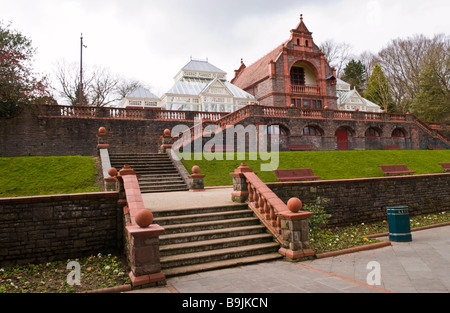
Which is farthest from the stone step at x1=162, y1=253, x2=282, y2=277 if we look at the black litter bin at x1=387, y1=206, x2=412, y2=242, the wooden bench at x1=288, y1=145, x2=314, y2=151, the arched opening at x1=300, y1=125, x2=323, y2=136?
the arched opening at x1=300, y1=125, x2=323, y2=136

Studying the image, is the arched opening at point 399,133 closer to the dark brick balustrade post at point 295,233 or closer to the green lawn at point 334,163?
the green lawn at point 334,163

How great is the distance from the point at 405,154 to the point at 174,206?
61.9 ft

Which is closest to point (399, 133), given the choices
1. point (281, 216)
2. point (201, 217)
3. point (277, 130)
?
point (277, 130)

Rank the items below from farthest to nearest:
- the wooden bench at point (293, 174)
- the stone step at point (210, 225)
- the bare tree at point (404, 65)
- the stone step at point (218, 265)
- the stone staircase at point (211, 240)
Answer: the bare tree at point (404, 65)
the wooden bench at point (293, 174)
the stone step at point (210, 225)
the stone staircase at point (211, 240)
the stone step at point (218, 265)

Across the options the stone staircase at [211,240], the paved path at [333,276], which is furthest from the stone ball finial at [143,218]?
the paved path at [333,276]

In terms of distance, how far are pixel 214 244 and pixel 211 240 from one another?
0.82 ft

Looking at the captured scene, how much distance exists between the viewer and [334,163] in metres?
17.3

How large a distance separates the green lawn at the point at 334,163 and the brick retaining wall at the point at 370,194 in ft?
9.09

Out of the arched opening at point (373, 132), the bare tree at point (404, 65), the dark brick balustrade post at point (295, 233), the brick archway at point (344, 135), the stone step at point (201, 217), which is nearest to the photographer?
the dark brick balustrade post at point (295, 233)

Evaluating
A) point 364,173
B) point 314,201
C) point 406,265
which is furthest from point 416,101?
point 406,265

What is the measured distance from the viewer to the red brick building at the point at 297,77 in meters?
30.4

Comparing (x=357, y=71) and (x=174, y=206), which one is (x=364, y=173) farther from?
(x=357, y=71)

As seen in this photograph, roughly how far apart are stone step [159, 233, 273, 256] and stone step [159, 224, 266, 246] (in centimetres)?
10
